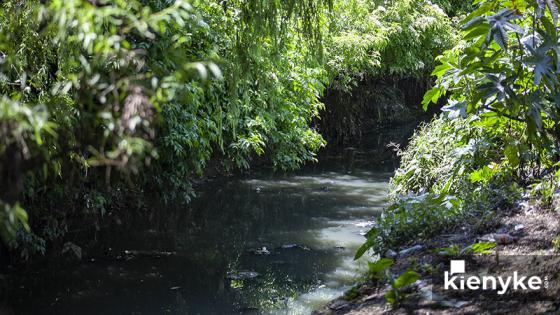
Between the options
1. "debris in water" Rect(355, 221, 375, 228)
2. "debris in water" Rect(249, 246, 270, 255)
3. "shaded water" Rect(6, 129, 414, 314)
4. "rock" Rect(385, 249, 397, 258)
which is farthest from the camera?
"debris in water" Rect(355, 221, 375, 228)

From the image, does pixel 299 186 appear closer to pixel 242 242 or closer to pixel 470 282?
pixel 242 242

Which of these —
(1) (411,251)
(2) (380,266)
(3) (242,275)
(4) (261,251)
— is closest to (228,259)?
(4) (261,251)

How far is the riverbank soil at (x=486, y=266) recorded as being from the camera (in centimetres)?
307

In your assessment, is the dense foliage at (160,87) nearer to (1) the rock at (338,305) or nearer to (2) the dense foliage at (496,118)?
(2) the dense foliage at (496,118)

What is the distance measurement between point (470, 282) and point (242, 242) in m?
4.91

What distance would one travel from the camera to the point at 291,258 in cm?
731

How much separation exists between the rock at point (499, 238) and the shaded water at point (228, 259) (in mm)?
1525

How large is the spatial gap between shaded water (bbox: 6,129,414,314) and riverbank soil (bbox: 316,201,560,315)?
1.35m

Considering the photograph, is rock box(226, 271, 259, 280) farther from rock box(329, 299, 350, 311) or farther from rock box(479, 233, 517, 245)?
rock box(479, 233, 517, 245)

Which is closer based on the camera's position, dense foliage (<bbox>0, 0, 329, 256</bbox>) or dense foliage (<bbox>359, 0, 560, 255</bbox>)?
dense foliage (<bbox>0, 0, 329, 256</bbox>)

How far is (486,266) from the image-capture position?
350cm

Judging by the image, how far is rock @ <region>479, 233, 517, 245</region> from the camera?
12.4ft

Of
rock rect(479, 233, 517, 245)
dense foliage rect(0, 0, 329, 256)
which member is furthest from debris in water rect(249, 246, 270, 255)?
rock rect(479, 233, 517, 245)

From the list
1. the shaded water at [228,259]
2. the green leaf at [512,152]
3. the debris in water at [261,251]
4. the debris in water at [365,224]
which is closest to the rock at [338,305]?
the shaded water at [228,259]
